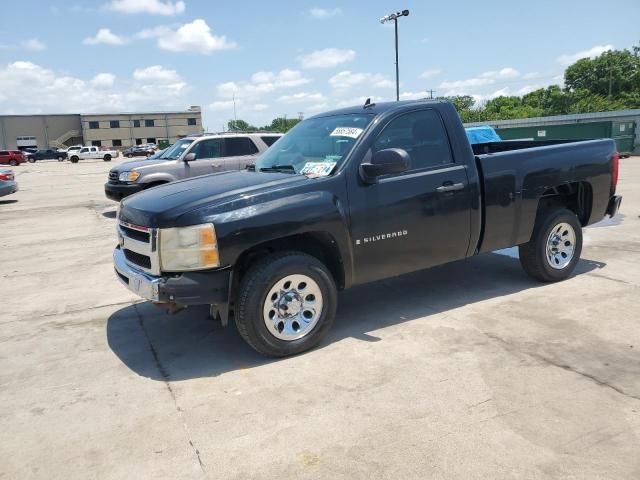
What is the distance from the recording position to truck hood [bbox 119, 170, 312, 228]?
12.7 ft

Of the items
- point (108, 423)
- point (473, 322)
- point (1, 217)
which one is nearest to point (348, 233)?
point (473, 322)

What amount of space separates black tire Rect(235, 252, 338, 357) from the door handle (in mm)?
1345

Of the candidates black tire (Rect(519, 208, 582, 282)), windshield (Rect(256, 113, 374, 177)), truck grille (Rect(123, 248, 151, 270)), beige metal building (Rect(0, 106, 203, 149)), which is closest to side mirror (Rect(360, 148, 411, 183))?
windshield (Rect(256, 113, 374, 177))

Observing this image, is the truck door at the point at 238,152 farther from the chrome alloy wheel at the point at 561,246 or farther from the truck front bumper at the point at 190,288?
the truck front bumper at the point at 190,288

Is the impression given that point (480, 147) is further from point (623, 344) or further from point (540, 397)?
point (540, 397)

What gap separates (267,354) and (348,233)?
3.78 ft

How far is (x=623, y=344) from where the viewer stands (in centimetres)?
412

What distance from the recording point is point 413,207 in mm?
4582

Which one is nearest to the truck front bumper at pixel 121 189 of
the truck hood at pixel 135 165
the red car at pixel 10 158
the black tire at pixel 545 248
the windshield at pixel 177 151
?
the truck hood at pixel 135 165

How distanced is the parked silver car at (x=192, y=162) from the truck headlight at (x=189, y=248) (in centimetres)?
780

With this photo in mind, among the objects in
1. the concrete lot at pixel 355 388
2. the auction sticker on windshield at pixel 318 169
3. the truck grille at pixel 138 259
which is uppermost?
the auction sticker on windshield at pixel 318 169

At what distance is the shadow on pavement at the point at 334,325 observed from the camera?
13.8 ft

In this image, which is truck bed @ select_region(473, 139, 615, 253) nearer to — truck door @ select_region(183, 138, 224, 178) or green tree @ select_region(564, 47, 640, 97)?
truck door @ select_region(183, 138, 224, 178)

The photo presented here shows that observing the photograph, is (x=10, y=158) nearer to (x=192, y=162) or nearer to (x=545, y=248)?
(x=192, y=162)
